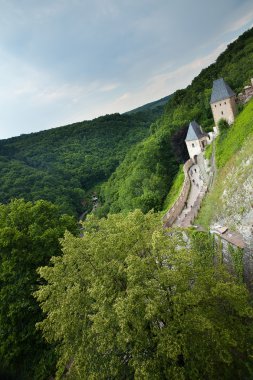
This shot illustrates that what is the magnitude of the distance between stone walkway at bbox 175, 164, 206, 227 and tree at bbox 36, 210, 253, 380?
11.9m

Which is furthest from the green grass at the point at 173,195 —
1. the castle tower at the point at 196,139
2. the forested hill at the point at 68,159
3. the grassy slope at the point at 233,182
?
the forested hill at the point at 68,159

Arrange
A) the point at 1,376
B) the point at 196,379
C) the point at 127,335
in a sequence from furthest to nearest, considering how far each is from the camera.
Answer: the point at 1,376 < the point at 196,379 < the point at 127,335

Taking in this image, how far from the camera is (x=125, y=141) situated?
152875 mm

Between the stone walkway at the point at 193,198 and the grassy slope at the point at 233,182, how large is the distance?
1.00 meters

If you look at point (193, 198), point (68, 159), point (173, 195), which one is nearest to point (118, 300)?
point (193, 198)

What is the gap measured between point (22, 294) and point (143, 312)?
37.6 feet

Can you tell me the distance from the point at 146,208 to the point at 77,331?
3167 cm

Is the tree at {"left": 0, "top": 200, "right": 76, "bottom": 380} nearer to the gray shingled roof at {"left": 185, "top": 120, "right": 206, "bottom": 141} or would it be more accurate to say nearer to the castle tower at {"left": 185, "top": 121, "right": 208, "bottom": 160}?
the castle tower at {"left": 185, "top": 121, "right": 208, "bottom": 160}

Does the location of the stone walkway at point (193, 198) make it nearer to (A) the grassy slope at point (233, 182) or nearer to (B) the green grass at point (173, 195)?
(A) the grassy slope at point (233, 182)

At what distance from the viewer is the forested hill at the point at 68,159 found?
94.9m

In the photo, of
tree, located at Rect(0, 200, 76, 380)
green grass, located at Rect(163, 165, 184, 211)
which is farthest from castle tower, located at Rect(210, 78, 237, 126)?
tree, located at Rect(0, 200, 76, 380)

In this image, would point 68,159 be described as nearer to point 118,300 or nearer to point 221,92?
point 221,92

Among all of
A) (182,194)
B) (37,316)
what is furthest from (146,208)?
(37,316)

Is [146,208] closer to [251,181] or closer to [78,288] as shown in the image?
[251,181]
